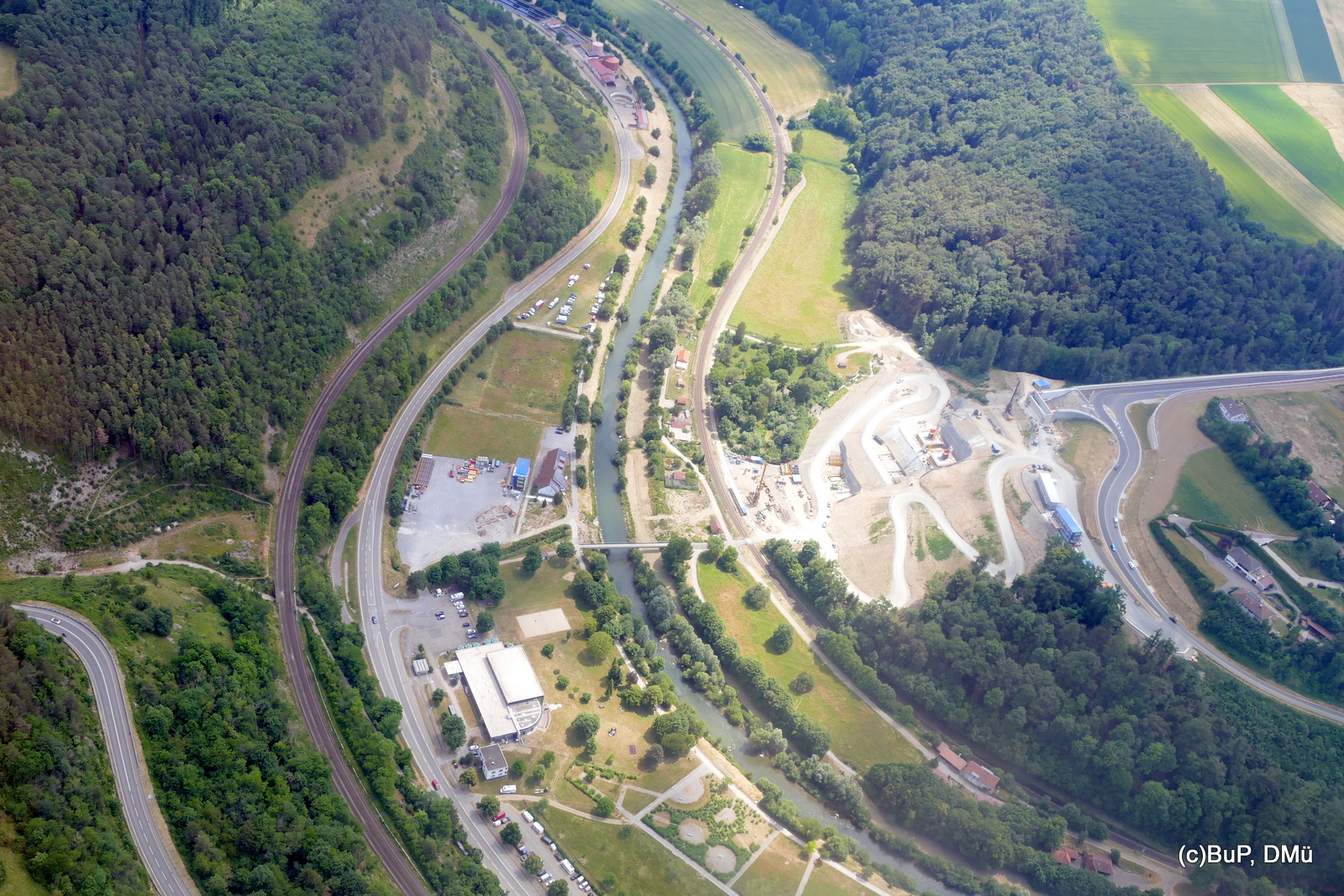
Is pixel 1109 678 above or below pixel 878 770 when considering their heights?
above

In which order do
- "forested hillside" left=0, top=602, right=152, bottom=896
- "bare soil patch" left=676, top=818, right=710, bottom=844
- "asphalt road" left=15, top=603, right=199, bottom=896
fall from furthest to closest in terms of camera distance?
"bare soil patch" left=676, top=818, right=710, bottom=844
"asphalt road" left=15, top=603, right=199, bottom=896
"forested hillside" left=0, top=602, right=152, bottom=896

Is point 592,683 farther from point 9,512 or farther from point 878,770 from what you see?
point 9,512

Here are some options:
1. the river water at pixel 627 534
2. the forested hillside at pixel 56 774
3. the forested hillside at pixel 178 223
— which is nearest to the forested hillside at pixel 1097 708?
the river water at pixel 627 534

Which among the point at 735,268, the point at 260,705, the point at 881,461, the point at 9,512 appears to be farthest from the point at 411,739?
the point at 735,268

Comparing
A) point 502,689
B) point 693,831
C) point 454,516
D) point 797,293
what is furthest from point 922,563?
point 797,293

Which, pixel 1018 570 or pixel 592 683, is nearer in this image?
pixel 592 683

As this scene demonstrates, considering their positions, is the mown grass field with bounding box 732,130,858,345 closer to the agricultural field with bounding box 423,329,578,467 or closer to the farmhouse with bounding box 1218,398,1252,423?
the agricultural field with bounding box 423,329,578,467

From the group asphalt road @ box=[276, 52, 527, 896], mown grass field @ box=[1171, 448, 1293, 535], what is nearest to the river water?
asphalt road @ box=[276, 52, 527, 896]
